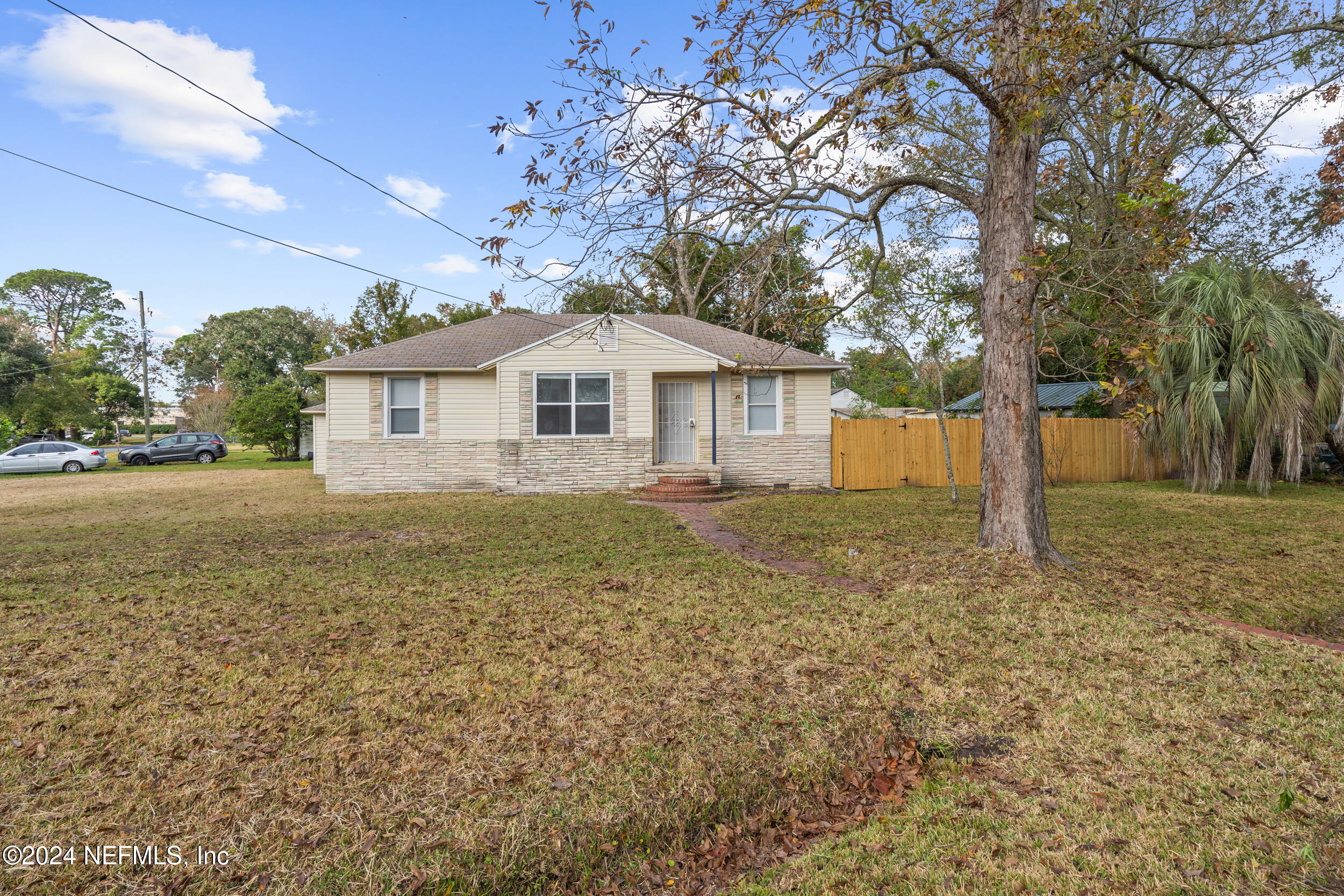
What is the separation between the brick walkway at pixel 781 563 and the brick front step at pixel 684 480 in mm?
1027

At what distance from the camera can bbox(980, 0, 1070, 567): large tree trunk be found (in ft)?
20.1

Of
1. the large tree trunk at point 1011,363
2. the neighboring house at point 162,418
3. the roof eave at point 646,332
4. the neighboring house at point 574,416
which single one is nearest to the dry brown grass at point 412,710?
the large tree trunk at point 1011,363

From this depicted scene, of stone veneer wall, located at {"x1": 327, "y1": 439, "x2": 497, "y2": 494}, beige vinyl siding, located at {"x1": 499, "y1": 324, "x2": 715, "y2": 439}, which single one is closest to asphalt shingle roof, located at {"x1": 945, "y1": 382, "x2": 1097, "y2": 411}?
beige vinyl siding, located at {"x1": 499, "y1": 324, "x2": 715, "y2": 439}

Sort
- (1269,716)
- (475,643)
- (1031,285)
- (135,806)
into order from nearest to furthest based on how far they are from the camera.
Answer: (135,806)
(1269,716)
(475,643)
(1031,285)

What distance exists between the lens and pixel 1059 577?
230 inches

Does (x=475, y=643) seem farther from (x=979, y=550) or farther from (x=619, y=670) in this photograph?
(x=979, y=550)

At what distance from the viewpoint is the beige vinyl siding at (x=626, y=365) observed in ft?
46.5

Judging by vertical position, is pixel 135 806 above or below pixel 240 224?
below

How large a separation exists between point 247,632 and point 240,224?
29.2ft

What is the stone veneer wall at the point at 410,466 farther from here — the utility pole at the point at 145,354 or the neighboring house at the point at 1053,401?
the utility pole at the point at 145,354

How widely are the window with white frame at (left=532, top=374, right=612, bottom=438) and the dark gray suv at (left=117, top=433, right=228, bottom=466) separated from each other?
76.0 feet

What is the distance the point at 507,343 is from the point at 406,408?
116 inches

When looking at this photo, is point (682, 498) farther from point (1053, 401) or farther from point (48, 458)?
point (48, 458)

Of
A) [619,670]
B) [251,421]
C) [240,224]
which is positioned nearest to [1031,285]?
[619,670]
